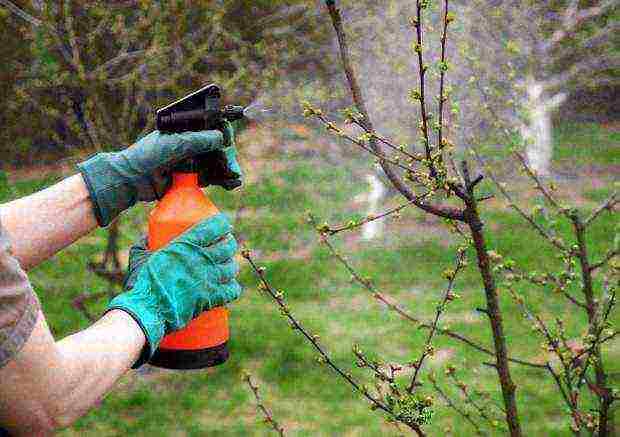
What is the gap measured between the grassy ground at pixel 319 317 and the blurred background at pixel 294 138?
19mm

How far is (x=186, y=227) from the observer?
2.10 m

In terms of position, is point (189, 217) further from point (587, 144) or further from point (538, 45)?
point (587, 144)

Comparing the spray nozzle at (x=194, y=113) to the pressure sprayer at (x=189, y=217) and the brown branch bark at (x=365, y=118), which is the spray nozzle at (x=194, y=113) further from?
the brown branch bark at (x=365, y=118)

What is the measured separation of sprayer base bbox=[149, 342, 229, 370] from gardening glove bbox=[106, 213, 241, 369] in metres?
0.17

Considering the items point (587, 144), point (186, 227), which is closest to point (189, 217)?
point (186, 227)

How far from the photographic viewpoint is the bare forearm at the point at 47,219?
188cm

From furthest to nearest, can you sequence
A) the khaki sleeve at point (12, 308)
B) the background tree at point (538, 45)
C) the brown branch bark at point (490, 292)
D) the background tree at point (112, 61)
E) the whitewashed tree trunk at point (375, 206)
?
1. the whitewashed tree trunk at point (375, 206)
2. the background tree at point (538, 45)
3. the background tree at point (112, 61)
4. the brown branch bark at point (490, 292)
5. the khaki sleeve at point (12, 308)

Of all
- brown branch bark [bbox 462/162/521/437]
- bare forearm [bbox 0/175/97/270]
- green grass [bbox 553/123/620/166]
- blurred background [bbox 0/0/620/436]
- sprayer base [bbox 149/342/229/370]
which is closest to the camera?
brown branch bark [bbox 462/162/521/437]

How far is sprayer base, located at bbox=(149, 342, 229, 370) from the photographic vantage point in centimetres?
206

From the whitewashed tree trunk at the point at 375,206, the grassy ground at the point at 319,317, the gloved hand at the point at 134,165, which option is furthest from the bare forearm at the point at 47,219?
the whitewashed tree trunk at the point at 375,206

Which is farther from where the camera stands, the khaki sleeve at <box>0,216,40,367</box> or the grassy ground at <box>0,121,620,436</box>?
the grassy ground at <box>0,121,620,436</box>

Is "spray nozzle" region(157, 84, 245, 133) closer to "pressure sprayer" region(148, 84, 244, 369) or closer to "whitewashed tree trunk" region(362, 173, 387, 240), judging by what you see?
"pressure sprayer" region(148, 84, 244, 369)

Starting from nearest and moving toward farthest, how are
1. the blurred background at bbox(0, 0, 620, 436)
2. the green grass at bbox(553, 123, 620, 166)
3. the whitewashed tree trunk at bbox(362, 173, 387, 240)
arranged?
the blurred background at bbox(0, 0, 620, 436) < the whitewashed tree trunk at bbox(362, 173, 387, 240) < the green grass at bbox(553, 123, 620, 166)

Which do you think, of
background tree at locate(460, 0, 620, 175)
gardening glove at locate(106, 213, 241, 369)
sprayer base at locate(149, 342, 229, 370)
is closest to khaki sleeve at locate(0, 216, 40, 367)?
gardening glove at locate(106, 213, 241, 369)
